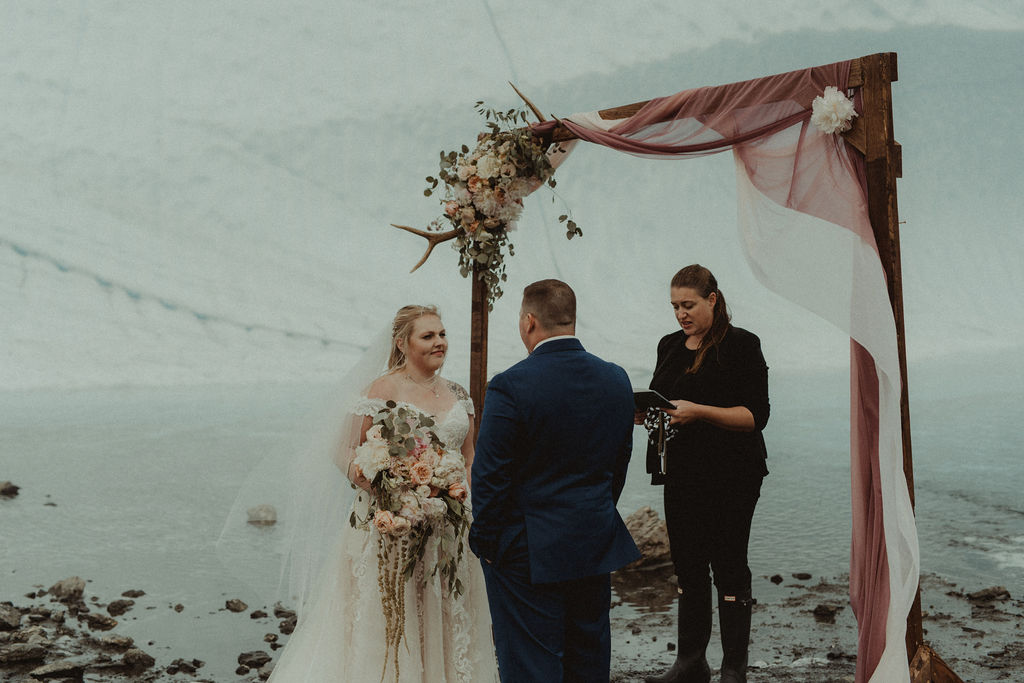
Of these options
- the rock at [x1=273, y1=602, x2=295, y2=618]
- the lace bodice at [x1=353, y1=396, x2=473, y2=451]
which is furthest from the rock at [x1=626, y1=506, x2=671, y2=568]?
the lace bodice at [x1=353, y1=396, x2=473, y2=451]

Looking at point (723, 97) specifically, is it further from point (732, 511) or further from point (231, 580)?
point (231, 580)

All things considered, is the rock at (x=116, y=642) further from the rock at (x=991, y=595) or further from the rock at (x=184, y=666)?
the rock at (x=991, y=595)

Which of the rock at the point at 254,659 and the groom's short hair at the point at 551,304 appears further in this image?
the rock at the point at 254,659

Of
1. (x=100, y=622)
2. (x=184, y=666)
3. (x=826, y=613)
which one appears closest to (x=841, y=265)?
(x=826, y=613)

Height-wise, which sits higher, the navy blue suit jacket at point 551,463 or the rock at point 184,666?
the navy blue suit jacket at point 551,463

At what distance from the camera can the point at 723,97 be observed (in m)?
3.82

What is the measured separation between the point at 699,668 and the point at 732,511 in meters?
0.71

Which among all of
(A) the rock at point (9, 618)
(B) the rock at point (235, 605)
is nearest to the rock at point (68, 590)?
(A) the rock at point (9, 618)

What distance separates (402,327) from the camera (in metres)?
3.77

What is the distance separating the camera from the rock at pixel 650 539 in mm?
6816

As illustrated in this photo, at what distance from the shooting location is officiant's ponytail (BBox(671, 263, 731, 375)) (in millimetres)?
3660

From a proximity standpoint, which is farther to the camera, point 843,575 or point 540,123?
point 843,575

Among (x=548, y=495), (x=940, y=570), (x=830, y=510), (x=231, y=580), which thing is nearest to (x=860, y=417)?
(x=548, y=495)

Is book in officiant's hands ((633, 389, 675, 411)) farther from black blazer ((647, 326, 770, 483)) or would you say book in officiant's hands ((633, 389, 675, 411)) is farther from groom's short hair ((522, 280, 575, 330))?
groom's short hair ((522, 280, 575, 330))
